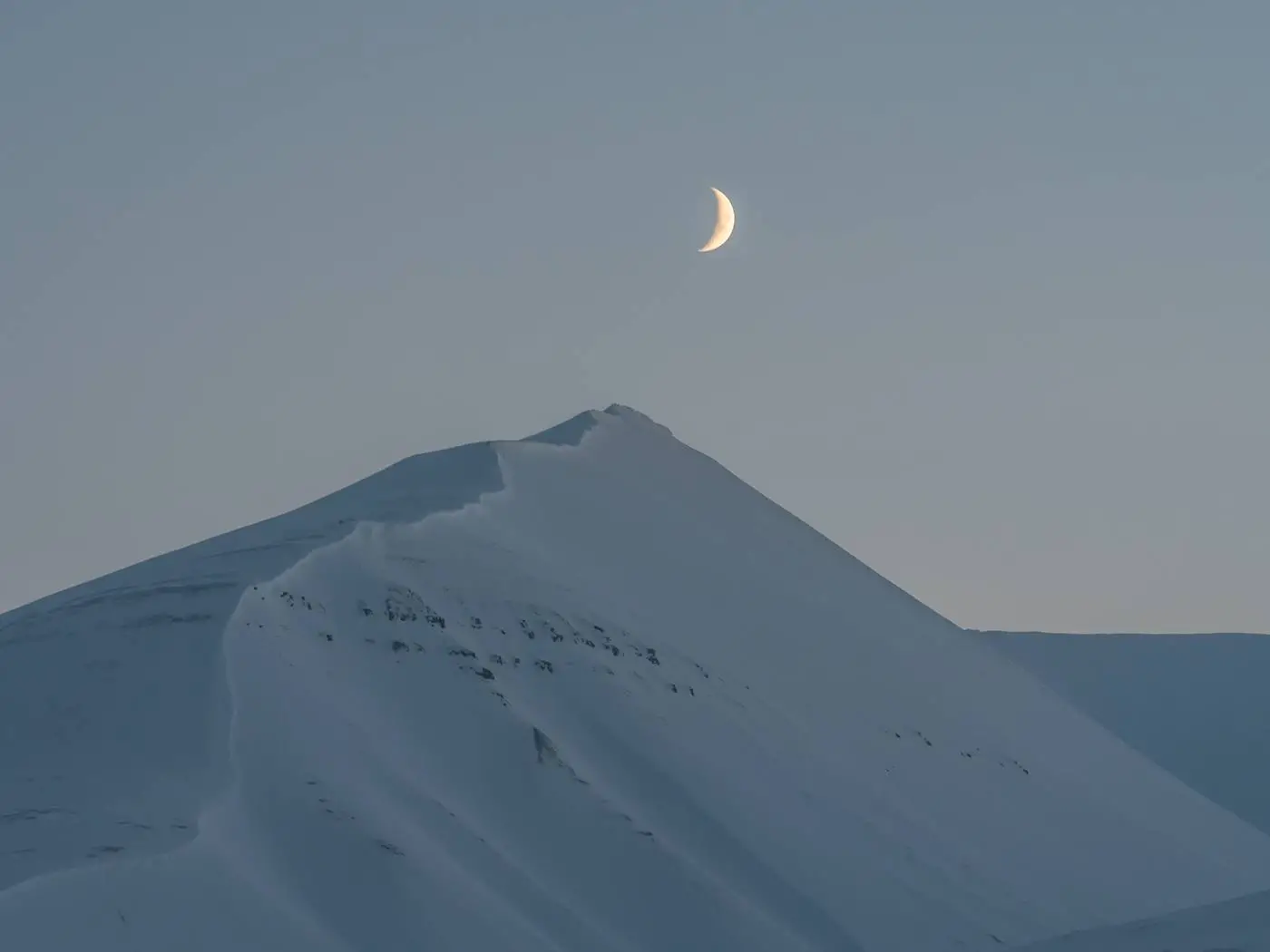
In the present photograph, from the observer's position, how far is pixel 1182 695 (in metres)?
70.8

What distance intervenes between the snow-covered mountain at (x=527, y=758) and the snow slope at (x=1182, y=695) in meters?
23.4

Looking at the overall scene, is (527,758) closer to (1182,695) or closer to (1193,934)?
(1193,934)

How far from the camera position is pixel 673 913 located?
959 inches

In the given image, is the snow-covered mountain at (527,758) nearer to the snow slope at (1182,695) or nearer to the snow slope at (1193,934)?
the snow slope at (1193,934)

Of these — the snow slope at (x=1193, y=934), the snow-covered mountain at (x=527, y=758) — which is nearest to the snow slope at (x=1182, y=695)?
the snow-covered mountain at (x=527, y=758)

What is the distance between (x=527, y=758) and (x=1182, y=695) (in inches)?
1972

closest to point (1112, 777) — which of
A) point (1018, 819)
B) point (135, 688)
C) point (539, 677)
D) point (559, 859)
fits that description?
point (1018, 819)

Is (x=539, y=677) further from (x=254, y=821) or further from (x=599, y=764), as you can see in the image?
(x=254, y=821)

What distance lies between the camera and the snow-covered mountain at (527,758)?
21.0 metres

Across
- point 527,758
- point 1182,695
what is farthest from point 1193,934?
point 1182,695

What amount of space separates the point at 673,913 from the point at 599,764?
349cm

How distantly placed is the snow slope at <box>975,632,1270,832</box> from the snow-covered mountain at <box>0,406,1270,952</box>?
23391mm

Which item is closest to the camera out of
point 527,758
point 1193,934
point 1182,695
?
point 1193,934

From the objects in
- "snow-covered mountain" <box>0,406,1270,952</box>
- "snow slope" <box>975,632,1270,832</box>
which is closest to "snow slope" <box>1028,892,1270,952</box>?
"snow-covered mountain" <box>0,406,1270,952</box>
